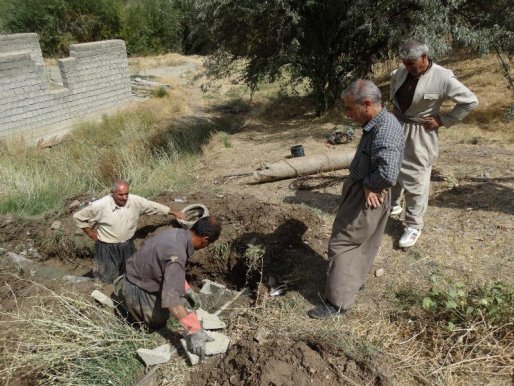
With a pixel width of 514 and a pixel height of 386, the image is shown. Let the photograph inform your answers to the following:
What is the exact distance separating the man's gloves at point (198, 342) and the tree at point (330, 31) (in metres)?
6.52

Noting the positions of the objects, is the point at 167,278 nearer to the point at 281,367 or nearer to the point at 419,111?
the point at 281,367

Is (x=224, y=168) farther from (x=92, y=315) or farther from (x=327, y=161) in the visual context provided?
(x=92, y=315)

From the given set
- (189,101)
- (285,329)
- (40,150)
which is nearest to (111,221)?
(285,329)

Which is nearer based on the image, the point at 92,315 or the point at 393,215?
the point at 92,315

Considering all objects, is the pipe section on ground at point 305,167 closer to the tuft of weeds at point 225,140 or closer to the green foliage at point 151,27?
the tuft of weeds at point 225,140

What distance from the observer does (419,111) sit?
13.1ft

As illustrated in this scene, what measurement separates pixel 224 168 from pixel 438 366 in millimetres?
5658

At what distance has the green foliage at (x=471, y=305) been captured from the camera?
312cm

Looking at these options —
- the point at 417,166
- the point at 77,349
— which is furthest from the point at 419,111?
the point at 77,349

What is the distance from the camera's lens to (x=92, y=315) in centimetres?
359

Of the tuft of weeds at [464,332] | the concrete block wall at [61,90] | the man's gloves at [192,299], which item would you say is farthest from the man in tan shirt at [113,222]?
the concrete block wall at [61,90]

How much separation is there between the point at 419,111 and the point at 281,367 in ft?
8.36

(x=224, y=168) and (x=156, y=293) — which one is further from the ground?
(x=156, y=293)

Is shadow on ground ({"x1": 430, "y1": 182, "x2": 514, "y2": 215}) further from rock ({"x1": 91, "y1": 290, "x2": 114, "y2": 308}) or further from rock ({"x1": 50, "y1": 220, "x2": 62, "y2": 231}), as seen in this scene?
rock ({"x1": 50, "y1": 220, "x2": 62, "y2": 231})
